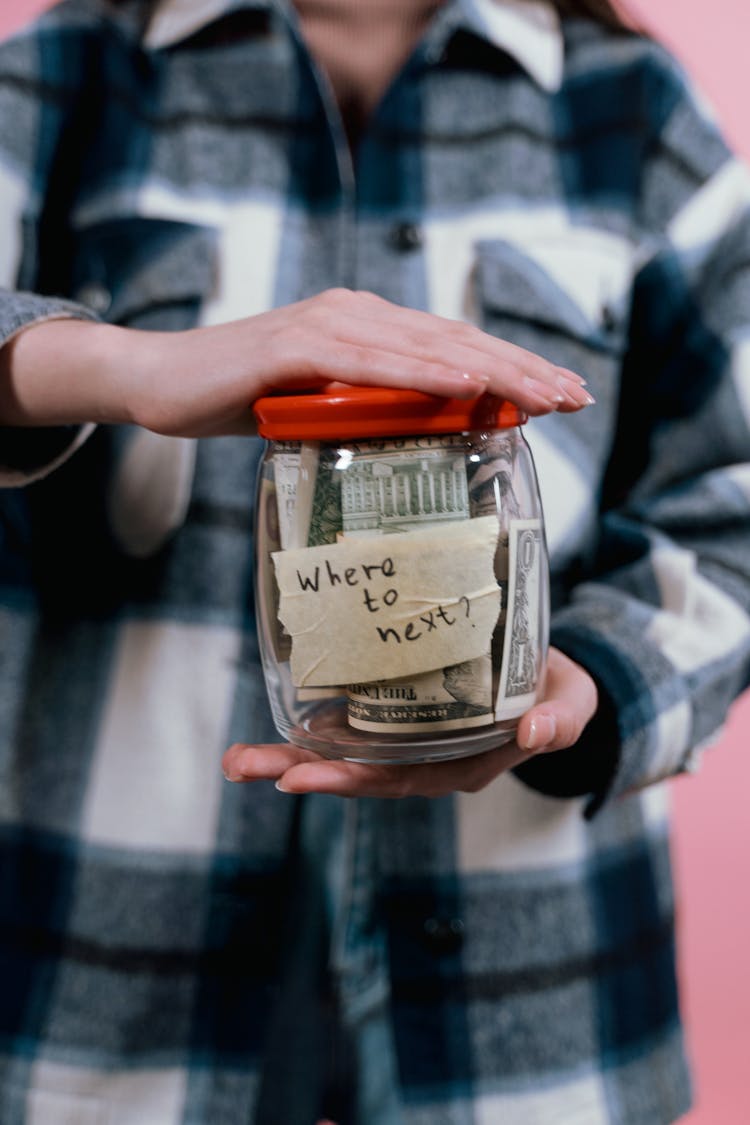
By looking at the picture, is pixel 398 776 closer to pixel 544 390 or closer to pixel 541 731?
pixel 541 731

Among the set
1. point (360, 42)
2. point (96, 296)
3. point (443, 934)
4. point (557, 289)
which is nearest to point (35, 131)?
point (96, 296)

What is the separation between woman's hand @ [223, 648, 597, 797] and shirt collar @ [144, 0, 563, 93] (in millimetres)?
568

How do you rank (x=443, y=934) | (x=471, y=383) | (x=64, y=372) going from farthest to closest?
(x=443, y=934)
(x=64, y=372)
(x=471, y=383)

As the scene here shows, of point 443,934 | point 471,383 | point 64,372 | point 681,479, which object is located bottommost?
point 443,934

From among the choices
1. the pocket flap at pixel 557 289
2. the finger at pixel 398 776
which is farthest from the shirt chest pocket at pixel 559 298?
the finger at pixel 398 776

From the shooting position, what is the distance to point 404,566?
455mm

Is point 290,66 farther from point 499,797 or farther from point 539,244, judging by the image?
point 499,797

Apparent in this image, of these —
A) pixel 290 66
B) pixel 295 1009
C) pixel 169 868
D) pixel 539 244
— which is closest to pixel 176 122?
pixel 290 66

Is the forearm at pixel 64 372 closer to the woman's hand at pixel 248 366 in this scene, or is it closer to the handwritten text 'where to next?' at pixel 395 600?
the woman's hand at pixel 248 366

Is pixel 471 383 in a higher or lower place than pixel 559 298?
higher

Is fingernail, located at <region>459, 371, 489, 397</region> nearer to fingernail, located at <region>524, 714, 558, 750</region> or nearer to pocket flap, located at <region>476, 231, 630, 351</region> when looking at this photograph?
fingernail, located at <region>524, 714, 558, 750</region>

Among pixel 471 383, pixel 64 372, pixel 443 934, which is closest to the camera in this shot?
pixel 471 383

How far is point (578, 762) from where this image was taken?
65cm

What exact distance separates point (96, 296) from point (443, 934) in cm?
54
